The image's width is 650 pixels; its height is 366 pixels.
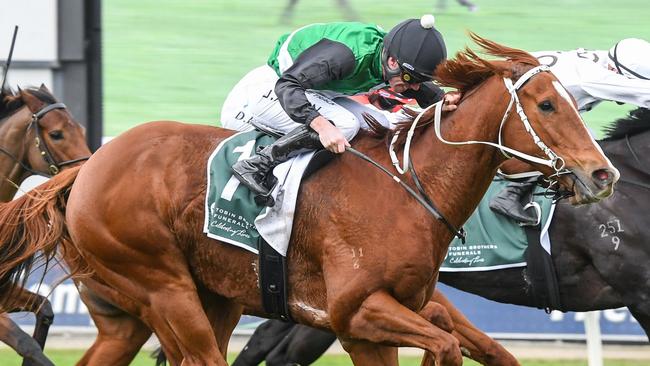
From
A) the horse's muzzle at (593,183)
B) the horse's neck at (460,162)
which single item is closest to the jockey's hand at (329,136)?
the horse's neck at (460,162)

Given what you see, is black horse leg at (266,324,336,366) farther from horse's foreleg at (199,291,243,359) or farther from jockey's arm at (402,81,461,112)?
jockey's arm at (402,81,461,112)

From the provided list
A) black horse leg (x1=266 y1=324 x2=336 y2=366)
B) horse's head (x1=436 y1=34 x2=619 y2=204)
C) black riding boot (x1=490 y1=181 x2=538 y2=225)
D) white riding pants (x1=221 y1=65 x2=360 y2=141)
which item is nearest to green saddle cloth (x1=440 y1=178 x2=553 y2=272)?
black riding boot (x1=490 y1=181 x2=538 y2=225)

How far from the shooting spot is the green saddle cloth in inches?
235

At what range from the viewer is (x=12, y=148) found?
7.00m

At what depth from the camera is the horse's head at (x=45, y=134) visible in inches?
275

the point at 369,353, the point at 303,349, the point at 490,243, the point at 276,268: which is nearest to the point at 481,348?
the point at 490,243

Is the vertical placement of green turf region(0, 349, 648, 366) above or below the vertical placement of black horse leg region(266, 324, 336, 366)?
below

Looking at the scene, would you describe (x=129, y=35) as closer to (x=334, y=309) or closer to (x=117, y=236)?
(x=117, y=236)

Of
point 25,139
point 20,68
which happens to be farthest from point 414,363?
point 20,68

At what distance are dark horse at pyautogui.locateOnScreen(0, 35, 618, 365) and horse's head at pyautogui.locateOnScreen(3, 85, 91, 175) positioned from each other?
1.34 meters

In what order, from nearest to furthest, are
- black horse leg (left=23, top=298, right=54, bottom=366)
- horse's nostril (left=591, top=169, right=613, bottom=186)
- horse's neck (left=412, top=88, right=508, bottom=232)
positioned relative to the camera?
horse's nostril (left=591, top=169, right=613, bottom=186), horse's neck (left=412, top=88, right=508, bottom=232), black horse leg (left=23, top=298, right=54, bottom=366)

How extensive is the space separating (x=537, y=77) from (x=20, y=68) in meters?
4.69

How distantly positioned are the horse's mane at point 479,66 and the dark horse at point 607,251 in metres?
1.27

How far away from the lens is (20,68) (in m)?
8.38
